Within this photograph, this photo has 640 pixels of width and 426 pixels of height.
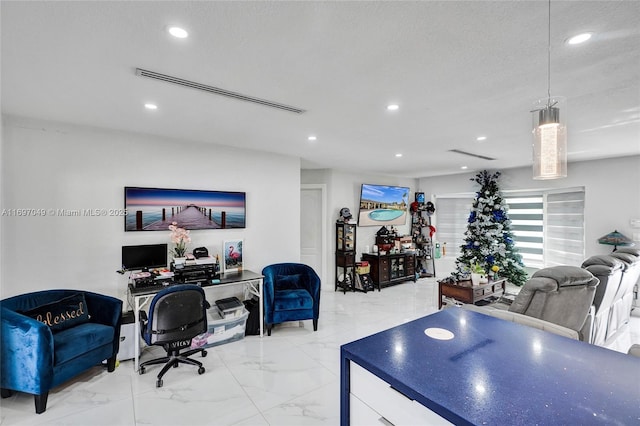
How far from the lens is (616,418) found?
875 millimetres

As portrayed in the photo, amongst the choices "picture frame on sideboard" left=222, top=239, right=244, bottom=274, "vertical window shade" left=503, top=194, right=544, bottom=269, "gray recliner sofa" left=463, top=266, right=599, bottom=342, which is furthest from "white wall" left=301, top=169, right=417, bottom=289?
"gray recliner sofa" left=463, top=266, right=599, bottom=342

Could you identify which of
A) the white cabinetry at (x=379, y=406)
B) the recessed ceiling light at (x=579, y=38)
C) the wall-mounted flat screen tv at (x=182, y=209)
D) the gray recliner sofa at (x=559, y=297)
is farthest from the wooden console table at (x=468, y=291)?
the white cabinetry at (x=379, y=406)

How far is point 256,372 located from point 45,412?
165 centimetres

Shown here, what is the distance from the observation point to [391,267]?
21.7 ft

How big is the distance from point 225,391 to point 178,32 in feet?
9.06

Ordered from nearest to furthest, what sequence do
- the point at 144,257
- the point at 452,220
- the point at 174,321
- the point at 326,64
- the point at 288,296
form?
the point at 326,64
the point at 174,321
the point at 144,257
the point at 288,296
the point at 452,220

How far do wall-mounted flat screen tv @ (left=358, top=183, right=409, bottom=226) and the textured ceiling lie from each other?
10.8ft

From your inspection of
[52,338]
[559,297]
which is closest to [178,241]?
[52,338]

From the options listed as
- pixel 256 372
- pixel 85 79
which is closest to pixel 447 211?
pixel 256 372

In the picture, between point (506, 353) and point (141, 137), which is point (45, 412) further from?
point (506, 353)

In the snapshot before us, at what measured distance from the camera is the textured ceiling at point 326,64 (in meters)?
1.44

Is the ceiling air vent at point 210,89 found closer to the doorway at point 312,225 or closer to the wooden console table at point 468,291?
the wooden console table at point 468,291

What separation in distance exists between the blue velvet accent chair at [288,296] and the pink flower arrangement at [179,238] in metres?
1.05

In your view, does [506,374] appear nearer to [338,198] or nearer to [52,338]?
[52,338]
